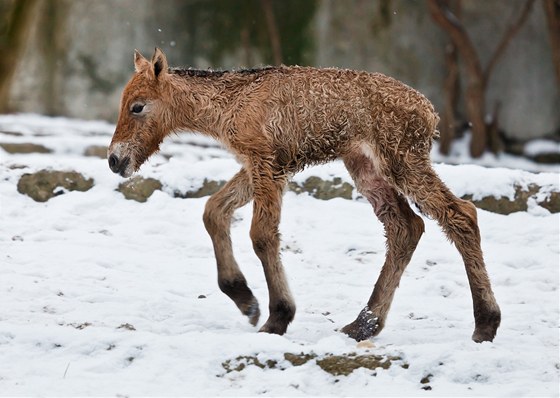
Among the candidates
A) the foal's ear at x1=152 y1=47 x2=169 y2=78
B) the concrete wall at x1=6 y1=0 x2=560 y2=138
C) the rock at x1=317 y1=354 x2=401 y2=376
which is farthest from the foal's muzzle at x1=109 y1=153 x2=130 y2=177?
the concrete wall at x1=6 y1=0 x2=560 y2=138

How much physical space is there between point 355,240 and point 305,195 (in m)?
0.94

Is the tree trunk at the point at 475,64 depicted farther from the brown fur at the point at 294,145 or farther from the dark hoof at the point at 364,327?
the dark hoof at the point at 364,327

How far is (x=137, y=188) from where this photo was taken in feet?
32.8

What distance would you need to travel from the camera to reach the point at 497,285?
8.59 m

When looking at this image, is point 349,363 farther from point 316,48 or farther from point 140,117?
point 316,48

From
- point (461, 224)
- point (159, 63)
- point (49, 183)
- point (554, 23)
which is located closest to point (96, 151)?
point (49, 183)

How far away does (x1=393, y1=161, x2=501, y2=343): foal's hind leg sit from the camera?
687 centimetres

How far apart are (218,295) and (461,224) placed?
6.74 ft

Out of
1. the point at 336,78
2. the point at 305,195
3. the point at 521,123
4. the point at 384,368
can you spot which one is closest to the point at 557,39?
the point at 521,123

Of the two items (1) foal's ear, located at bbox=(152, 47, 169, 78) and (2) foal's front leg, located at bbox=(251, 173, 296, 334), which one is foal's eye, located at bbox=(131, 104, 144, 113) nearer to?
(1) foal's ear, located at bbox=(152, 47, 169, 78)

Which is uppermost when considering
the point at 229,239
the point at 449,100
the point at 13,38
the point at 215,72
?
the point at 13,38

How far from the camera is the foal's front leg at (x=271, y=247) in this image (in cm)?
682

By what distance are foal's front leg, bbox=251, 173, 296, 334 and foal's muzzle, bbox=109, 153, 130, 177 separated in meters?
0.96

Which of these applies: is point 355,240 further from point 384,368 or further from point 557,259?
point 384,368
